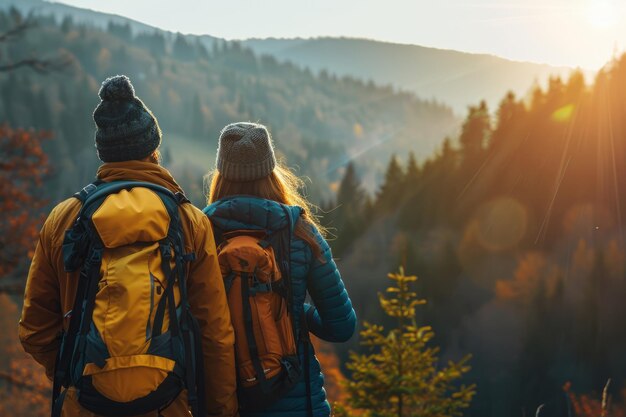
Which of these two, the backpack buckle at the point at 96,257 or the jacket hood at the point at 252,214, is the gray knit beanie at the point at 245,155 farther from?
the backpack buckle at the point at 96,257

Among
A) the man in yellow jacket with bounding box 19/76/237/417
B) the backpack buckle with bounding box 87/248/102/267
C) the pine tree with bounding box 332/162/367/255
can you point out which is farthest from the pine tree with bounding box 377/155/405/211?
the backpack buckle with bounding box 87/248/102/267

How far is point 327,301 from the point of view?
2.62 m

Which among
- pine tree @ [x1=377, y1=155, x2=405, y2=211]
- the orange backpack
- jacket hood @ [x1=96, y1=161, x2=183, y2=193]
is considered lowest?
pine tree @ [x1=377, y1=155, x2=405, y2=211]

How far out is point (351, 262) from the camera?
45.0 m

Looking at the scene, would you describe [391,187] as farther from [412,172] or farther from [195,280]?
[195,280]

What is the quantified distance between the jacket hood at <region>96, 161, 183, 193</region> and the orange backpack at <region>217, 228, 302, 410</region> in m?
0.35

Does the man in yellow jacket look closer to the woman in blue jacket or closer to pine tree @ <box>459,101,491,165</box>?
the woman in blue jacket

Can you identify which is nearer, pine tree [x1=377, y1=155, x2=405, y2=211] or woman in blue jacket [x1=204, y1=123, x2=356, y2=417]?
woman in blue jacket [x1=204, y1=123, x2=356, y2=417]

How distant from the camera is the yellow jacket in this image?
7.50 ft

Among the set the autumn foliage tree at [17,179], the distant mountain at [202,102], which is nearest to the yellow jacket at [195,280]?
the autumn foliage tree at [17,179]

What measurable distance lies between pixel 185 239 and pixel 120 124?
504 mm

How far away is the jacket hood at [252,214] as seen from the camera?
2492 mm

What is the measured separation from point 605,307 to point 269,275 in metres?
26.4

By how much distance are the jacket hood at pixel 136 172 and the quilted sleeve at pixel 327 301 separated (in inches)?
25.4
